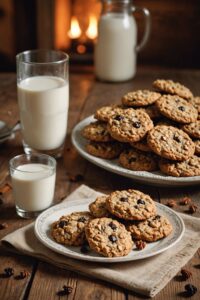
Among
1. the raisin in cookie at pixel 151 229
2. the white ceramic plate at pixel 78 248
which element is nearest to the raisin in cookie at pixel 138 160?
the white ceramic plate at pixel 78 248

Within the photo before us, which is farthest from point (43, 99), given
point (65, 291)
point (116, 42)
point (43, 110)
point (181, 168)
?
point (116, 42)

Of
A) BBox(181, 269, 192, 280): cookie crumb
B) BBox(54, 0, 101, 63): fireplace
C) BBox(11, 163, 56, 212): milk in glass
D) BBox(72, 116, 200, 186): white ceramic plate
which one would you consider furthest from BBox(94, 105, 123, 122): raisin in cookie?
BBox(54, 0, 101, 63): fireplace

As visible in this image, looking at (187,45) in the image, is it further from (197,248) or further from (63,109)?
(197,248)

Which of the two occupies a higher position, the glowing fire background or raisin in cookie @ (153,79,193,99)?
raisin in cookie @ (153,79,193,99)

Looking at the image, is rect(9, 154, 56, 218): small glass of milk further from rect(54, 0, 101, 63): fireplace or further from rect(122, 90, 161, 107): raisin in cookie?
rect(54, 0, 101, 63): fireplace

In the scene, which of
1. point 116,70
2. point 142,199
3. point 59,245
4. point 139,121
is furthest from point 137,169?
point 116,70

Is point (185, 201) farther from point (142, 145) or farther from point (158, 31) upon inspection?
point (158, 31)

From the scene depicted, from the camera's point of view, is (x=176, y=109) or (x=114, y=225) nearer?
(x=114, y=225)
